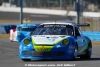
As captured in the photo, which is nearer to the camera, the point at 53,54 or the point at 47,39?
the point at 53,54

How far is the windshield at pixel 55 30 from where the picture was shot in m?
16.9

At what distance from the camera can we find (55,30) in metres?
17.0

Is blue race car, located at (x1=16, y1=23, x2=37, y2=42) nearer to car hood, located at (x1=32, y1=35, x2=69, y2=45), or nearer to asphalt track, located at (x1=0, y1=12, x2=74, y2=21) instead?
car hood, located at (x1=32, y1=35, x2=69, y2=45)

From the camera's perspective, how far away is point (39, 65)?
14.4 m

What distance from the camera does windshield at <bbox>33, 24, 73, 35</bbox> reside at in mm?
16906

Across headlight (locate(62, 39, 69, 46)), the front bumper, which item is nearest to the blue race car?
the front bumper

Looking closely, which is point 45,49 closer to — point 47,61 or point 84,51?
point 47,61

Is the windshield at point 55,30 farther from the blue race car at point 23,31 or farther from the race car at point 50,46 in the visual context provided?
the blue race car at point 23,31

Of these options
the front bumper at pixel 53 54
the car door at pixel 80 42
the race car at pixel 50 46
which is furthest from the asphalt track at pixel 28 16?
the front bumper at pixel 53 54

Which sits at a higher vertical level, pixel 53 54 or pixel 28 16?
pixel 28 16

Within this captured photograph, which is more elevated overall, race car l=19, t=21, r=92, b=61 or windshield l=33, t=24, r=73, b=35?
windshield l=33, t=24, r=73, b=35

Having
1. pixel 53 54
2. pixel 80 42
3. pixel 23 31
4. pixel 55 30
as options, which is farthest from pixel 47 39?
pixel 23 31

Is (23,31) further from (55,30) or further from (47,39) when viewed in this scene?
(47,39)

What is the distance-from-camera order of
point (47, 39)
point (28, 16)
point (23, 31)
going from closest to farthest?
point (47, 39) → point (23, 31) → point (28, 16)
